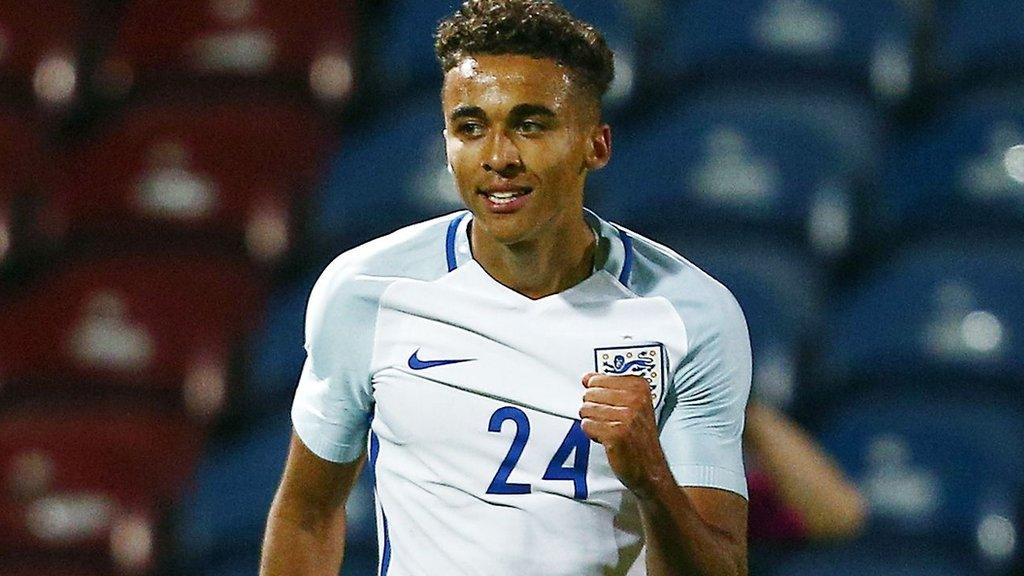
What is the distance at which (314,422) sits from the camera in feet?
6.82

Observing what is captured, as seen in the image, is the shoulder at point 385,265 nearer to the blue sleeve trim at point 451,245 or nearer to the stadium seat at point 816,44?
the blue sleeve trim at point 451,245

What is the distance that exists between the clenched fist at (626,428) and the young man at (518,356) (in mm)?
55

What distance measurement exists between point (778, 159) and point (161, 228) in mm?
1475

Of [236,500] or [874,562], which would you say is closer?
[874,562]

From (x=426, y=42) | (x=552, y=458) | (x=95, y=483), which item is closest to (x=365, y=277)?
(x=552, y=458)

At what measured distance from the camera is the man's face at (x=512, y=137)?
6.14 ft

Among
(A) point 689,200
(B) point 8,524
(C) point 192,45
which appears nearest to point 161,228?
(C) point 192,45

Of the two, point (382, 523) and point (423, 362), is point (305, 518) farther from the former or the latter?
point (423, 362)

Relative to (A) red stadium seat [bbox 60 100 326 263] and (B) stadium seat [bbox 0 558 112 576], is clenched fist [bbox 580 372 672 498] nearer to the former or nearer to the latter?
(B) stadium seat [bbox 0 558 112 576]

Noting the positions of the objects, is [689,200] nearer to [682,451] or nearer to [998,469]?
[998,469]

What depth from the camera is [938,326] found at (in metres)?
3.69

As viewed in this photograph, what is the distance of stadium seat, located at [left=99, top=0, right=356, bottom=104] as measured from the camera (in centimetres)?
437

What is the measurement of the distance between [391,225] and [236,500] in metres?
0.71

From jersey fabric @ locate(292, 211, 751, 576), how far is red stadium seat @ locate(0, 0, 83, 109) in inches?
105
